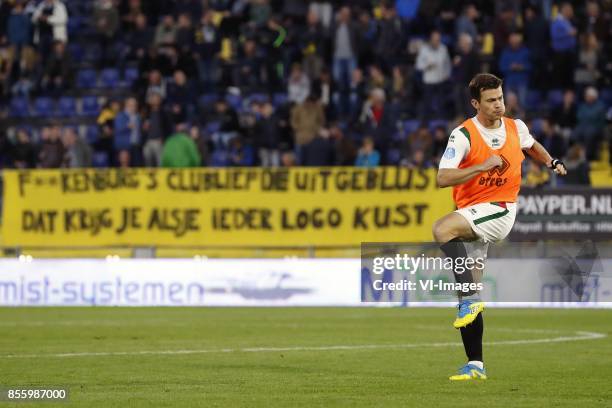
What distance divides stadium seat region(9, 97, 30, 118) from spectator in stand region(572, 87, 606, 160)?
40.1ft

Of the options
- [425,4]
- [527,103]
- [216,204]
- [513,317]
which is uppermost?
[425,4]

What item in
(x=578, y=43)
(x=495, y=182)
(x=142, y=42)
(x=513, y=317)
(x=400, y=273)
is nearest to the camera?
(x=495, y=182)

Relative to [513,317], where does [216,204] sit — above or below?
above

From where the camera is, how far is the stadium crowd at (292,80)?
26891 mm

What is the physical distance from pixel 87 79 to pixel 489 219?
22209mm

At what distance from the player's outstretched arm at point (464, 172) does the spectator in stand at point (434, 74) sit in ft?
57.3

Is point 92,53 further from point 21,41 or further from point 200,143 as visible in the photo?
point 200,143

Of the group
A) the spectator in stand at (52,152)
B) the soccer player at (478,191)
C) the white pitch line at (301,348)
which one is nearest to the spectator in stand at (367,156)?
the spectator in stand at (52,152)

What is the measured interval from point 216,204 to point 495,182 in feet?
49.7

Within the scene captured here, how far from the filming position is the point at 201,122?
29.0 m

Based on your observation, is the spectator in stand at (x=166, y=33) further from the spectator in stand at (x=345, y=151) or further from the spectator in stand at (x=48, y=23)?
the spectator in stand at (x=345, y=151)

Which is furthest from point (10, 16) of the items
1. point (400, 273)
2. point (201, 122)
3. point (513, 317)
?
point (400, 273)

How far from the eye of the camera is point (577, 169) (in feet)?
79.9

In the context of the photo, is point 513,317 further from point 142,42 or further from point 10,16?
point 10,16
